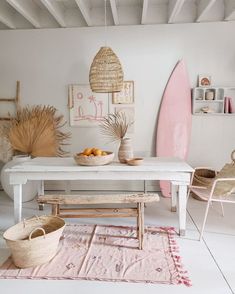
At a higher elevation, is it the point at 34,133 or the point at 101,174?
the point at 34,133

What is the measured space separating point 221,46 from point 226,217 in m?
2.73

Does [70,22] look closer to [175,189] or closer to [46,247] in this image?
[175,189]

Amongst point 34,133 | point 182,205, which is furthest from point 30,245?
point 34,133

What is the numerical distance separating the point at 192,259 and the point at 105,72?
92.9 inches

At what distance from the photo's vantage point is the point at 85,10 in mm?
4062

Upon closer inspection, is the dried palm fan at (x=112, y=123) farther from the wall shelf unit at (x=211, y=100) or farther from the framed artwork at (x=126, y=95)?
the wall shelf unit at (x=211, y=100)

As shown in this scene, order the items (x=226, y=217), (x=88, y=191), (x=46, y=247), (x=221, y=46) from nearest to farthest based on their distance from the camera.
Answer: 1. (x=46, y=247)
2. (x=226, y=217)
3. (x=221, y=46)
4. (x=88, y=191)

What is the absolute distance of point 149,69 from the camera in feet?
15.6

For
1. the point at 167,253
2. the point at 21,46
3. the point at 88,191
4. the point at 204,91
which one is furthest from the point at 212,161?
the point at 21,46

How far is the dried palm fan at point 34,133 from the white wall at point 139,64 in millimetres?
288

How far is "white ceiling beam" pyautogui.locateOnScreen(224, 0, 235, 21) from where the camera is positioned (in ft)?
13.7

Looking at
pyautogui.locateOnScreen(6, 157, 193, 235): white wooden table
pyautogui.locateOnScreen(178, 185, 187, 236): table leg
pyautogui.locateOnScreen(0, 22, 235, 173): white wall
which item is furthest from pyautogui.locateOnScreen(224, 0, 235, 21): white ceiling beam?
pyautogui.locateOnScreen(178, 185, 187, 236): table leg

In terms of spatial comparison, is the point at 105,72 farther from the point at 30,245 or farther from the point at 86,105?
the point at 30,245

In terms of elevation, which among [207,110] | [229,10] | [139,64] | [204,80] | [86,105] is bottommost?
[207,110]
